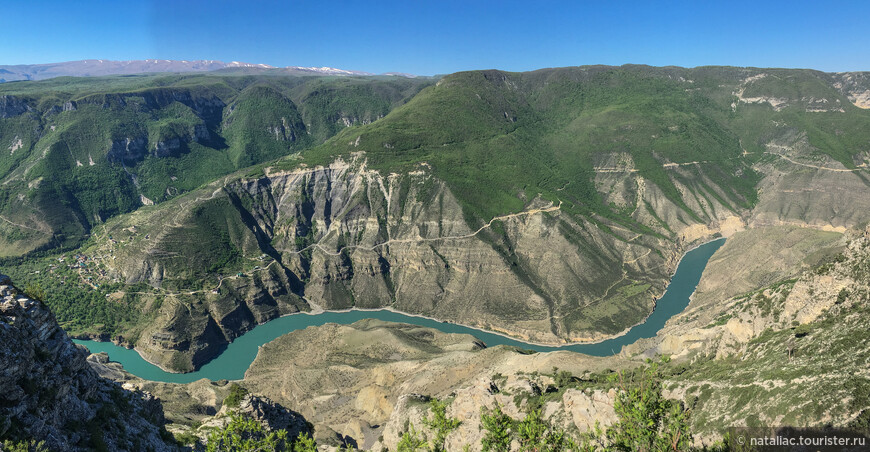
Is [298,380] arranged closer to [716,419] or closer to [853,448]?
[716,419]

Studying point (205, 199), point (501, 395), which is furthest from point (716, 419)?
point (205, 199)

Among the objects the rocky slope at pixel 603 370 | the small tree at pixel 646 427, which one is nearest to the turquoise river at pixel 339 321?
the rocky slope at pixel 603 370

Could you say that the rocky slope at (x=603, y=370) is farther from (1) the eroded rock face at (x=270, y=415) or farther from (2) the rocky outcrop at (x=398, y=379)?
(1) the eroded rock face at (x=270, y=415)

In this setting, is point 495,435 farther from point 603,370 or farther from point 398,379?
Answer: point 398,379

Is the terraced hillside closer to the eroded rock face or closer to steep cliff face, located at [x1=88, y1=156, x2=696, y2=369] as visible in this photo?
steep cliff face, located at [x1=88, y1=156, x2=696, y2=369]

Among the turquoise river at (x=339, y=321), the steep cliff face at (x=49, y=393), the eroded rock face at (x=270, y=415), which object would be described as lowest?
the turquoise river at (x=339, y=321)

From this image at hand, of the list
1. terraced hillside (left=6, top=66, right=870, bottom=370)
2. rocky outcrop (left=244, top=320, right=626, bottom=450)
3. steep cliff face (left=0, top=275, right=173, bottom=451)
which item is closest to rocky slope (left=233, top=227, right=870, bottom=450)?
rocky outcrop (left=244, top=320, right=626, bottom=450)

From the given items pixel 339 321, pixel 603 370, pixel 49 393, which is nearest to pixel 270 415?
pixel 49 393
